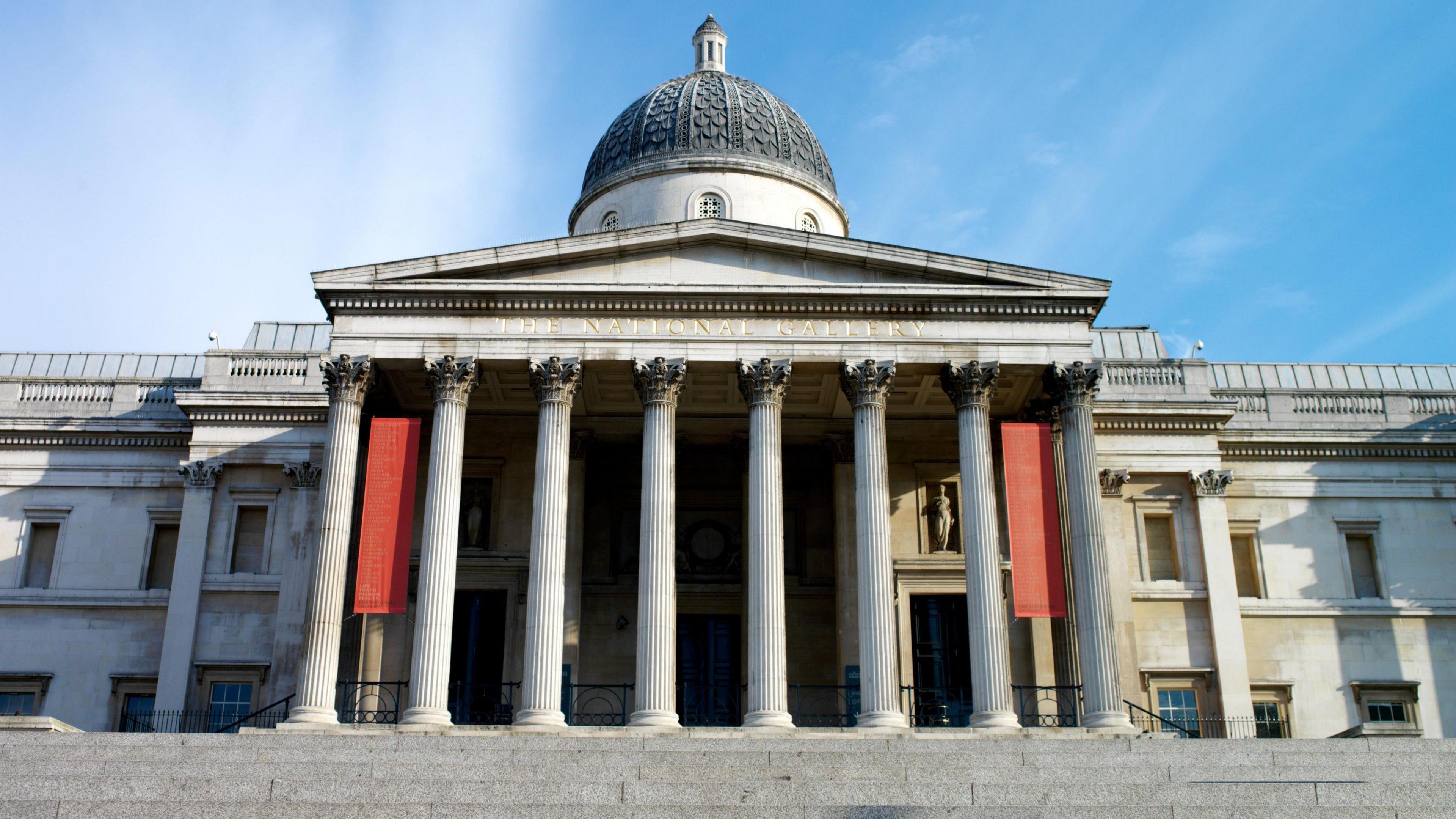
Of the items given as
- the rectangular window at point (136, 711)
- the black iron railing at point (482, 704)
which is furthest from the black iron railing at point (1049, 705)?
the rectangular window at point (136, 711)

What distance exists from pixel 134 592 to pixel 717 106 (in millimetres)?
20639

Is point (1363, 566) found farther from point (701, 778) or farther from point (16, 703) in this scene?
point (16, 703)

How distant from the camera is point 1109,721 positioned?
84.7ft

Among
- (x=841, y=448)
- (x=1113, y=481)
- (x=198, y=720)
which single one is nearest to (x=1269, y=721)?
(x=1113, y=481)

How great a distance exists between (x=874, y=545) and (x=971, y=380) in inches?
169

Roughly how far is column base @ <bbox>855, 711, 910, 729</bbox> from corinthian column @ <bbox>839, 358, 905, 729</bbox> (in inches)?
0.4

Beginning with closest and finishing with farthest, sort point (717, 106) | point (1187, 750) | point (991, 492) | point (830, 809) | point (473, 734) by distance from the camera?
1. point (830, 809)
2. point (1187, 750)
3. point (473, 734)
4. point (991, 492)
5. point (717, 106)

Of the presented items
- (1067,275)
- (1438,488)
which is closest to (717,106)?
(1067,275)

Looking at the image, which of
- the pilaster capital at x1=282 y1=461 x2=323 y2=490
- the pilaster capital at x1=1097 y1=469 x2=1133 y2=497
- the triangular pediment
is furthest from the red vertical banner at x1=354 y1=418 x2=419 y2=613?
the pilaster capital at x1=1097 y1=469 x2=1133 y2=497

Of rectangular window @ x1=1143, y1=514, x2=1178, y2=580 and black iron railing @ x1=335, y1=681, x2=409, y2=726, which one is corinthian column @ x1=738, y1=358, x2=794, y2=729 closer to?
black iron railing @ x1=335, y1=681, x2=409, y2=726

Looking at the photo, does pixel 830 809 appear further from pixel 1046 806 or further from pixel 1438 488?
pixel 1438 488

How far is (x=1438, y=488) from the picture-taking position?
35844 millimetres

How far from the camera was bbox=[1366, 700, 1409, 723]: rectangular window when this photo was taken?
33.3 m

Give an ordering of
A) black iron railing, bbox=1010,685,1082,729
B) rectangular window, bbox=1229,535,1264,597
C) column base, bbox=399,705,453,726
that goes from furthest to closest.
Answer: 1. rectangular window, bbox=1229,535,1264,597
2. black iron railing, bbox=1010,685,1082,729
3. column base, bbox=399,705,453,726
